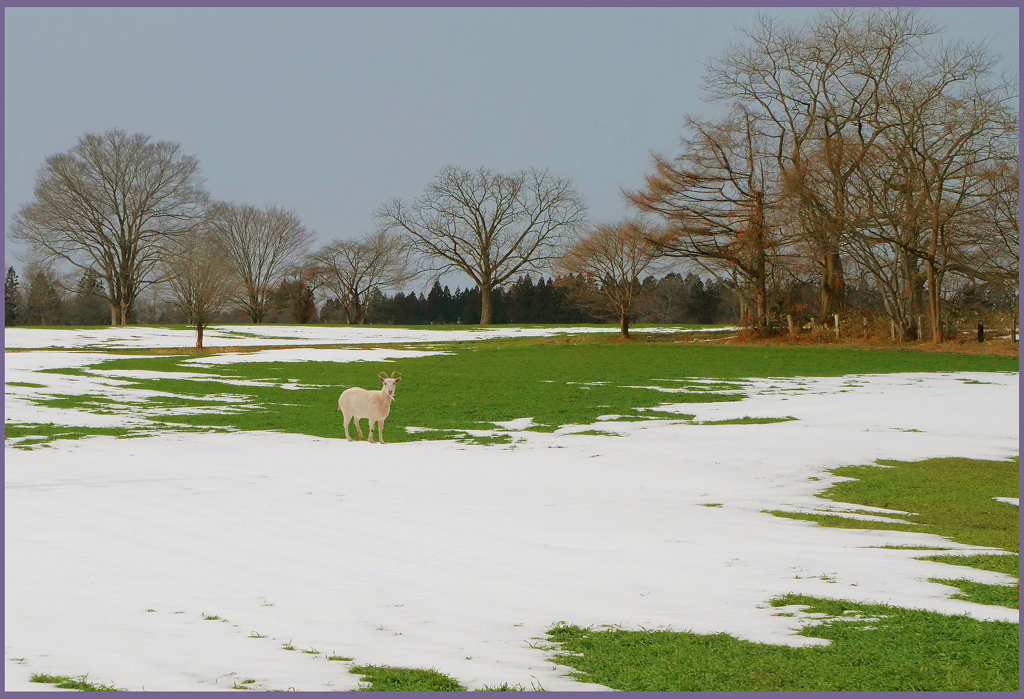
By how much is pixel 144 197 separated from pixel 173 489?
2251 inches

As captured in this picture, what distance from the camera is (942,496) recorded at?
1130cm

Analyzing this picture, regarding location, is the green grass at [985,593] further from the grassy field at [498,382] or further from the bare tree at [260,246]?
the bare tree at [260,246]

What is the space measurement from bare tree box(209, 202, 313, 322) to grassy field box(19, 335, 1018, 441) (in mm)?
38762

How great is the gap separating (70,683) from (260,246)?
7657 centimetres

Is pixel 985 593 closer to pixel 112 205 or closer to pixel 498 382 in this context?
pixel 498 382

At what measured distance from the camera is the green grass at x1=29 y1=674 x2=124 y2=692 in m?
4.64

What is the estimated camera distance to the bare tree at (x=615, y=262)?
50.1 meters

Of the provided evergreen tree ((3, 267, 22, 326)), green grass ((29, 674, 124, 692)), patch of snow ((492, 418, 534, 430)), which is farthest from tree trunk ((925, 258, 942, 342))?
evergreen tree ((3, 267, 22, 326))

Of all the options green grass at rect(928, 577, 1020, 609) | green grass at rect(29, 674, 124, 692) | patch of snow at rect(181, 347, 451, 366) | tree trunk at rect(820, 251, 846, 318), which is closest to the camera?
green grass at rect(29, 674, 124, 692)

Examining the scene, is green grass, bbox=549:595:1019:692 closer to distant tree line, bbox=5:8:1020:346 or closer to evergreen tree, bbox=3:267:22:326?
distant tree line, bbox=5:8:1020:346

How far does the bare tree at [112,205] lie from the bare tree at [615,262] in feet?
93.7

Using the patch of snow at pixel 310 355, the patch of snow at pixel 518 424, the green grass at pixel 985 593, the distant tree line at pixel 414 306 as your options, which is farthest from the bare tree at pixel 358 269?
the green grass at pixel 985 593

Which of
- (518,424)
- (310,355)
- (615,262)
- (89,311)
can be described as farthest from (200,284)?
(518,424)

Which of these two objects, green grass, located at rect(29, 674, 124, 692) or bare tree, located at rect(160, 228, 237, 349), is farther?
bare tree, located at rect(160, 228, 237, 349)
